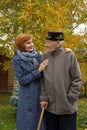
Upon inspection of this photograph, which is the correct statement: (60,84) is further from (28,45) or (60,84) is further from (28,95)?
(28,45)

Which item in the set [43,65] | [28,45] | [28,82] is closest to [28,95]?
[28,82]

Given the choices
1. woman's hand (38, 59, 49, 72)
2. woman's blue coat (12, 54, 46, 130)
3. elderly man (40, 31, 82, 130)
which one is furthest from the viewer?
woman's blue coat (12, 54, 46, 130)

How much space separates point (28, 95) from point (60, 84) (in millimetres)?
506

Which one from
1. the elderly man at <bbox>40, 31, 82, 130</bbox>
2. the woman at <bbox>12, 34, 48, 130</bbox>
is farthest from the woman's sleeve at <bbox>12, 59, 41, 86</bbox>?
the elderly man at <bbox>40, 31, 82, 130</bbox>

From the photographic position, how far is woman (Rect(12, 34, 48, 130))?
4.80 metres

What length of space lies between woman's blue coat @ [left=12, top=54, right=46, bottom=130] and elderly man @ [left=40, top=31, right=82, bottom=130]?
152mm

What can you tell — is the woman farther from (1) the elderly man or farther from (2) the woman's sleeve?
(1) the elderly man

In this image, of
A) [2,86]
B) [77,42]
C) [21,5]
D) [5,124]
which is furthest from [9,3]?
[2,86]

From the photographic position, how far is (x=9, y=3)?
10.8 metres

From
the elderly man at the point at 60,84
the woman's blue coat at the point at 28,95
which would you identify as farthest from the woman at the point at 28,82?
the elderly man at the point at 60,84

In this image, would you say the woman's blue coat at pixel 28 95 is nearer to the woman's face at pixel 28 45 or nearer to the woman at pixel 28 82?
the woman at pixel 28 82

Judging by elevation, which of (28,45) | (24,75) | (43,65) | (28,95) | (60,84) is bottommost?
(28,95)

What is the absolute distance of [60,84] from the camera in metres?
4.56

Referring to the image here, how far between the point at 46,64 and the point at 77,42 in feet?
22.3
